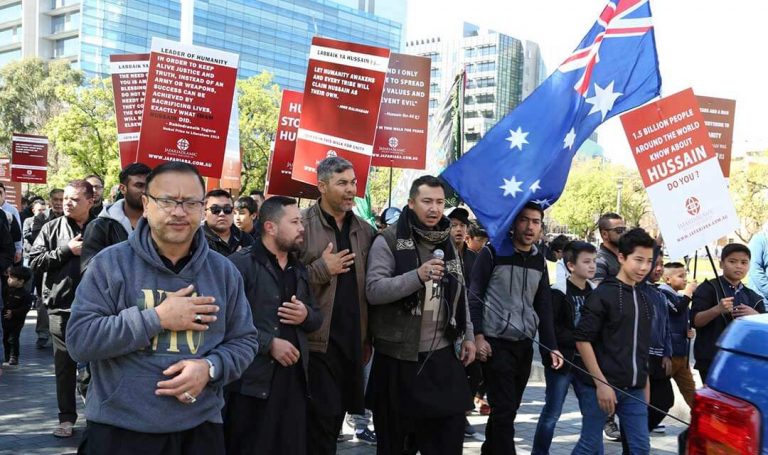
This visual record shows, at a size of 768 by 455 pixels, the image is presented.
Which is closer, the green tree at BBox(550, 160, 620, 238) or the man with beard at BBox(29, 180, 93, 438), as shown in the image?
the man with beard at BBox(29, 180, 93, 438)

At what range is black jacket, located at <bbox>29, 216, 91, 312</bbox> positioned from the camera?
621 centimetres

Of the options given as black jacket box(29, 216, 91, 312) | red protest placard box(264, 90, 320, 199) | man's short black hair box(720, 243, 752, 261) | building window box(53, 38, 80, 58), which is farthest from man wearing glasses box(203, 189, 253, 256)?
building window box(53, 38, 80, 58)

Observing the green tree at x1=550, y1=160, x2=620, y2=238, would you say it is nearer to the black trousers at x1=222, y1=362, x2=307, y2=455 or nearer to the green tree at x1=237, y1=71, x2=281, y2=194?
the green tree at x1=237, y1=71, x2=281, y2=194

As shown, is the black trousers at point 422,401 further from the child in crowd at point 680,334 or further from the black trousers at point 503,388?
the child in crowd at point 680,334

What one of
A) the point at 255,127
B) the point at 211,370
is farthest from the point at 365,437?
the point at 255,127

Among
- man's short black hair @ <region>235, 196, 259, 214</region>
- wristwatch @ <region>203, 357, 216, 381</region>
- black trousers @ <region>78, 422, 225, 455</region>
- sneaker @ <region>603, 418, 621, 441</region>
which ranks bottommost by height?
sneaker @ <region>603, 418, 621, 441</region>

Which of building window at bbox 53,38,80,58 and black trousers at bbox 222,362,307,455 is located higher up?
building window at bbox 53,38,80,58

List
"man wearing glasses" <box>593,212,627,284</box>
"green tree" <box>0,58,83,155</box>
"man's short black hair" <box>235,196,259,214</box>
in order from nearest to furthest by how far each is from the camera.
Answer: "man wearing glasses" <box>593,212,627,284</box> < "man's short black hair" <box>235,196,259,214</box> < "green tree" <box>0,58,83,155</box>

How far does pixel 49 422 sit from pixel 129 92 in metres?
3.95

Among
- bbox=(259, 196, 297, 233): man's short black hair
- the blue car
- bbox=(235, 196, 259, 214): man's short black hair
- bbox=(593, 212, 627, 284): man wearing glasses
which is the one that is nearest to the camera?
the blue car

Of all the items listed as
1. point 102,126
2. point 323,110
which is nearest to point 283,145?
point 323,110

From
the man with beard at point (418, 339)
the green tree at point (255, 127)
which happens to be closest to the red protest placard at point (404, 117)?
the man with beard at point (418, 339)

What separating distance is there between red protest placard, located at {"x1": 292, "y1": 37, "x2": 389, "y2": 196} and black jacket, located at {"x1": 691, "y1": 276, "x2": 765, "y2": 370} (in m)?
3.01

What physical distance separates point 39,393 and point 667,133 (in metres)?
6.55
